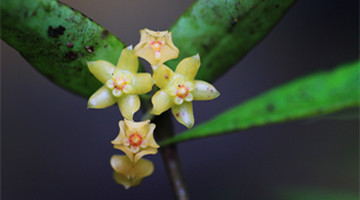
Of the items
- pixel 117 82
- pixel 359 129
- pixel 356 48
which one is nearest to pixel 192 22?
pixel 117 82

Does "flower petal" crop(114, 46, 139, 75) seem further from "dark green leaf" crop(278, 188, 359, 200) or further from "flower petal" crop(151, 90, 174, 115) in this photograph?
"dark green leaf" crop(278, 188, 359, 200)

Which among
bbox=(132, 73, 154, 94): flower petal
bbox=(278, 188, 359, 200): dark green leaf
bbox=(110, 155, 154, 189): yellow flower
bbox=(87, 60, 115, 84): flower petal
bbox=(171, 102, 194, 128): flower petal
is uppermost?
bbox=(87, 60, 115, 84): flower petal

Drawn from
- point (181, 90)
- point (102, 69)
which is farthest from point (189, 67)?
point (102, 69)

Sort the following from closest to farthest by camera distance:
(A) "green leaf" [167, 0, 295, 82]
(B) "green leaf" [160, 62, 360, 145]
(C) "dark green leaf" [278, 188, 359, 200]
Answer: (B) "green leaf" [160, 62, 360, 145] < (A) "green leaf" [167, 0, 295, 82] < (C) "dark green leaf" [278, 188, 359, 200]

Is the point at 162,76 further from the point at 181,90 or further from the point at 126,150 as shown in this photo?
the point at 126,150

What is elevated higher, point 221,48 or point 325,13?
point 325,13

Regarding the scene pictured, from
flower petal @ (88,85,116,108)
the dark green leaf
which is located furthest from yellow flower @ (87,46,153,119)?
the dark green leaf

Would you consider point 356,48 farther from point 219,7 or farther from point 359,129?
point 219,7

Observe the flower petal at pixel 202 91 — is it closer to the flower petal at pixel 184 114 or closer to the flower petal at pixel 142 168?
the flower petal at pixel 184 114
